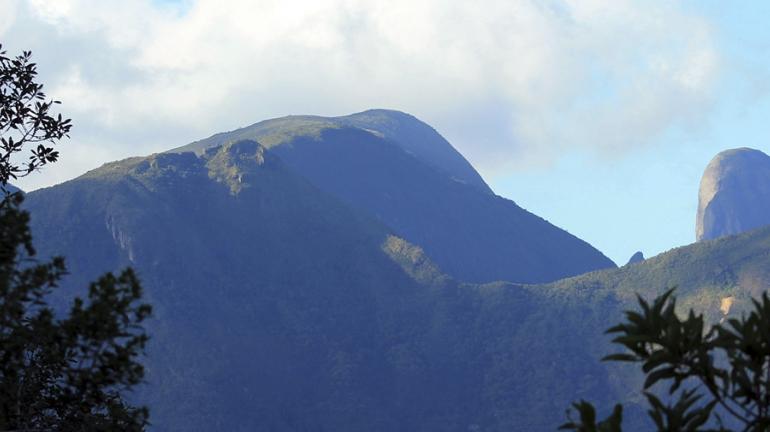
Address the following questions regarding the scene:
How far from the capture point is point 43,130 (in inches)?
1118

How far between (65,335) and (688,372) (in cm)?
1022

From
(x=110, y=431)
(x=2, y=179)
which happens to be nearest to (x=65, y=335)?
(x=110, y=431)

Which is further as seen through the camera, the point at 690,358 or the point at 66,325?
the point at 66,325

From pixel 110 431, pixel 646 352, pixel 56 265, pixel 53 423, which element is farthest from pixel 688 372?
pixel 53 423

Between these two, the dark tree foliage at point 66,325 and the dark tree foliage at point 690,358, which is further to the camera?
the dark tree foliage at point 66,325

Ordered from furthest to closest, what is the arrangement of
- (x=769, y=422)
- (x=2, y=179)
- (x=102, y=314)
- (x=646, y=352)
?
1. (x=2, y=179)
2. (x=102, y=314)
3. (x=646, y=352)
4. (x=769, y=422)

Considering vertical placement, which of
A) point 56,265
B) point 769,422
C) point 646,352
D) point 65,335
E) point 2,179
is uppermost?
point 2,179

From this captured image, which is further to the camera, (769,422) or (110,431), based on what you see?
(110,431)

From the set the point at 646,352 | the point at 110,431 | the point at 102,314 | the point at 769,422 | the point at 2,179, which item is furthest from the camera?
the point at 2,179

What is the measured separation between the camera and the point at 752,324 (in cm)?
1291

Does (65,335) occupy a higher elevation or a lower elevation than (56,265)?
lower

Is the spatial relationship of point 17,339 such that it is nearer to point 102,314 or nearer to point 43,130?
point 102,314

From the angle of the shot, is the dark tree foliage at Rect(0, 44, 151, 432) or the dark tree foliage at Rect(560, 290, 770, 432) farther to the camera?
the dark tree foliage at Rect(0, 44, 151, 432)

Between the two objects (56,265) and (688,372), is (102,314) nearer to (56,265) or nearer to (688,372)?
(56,265)
